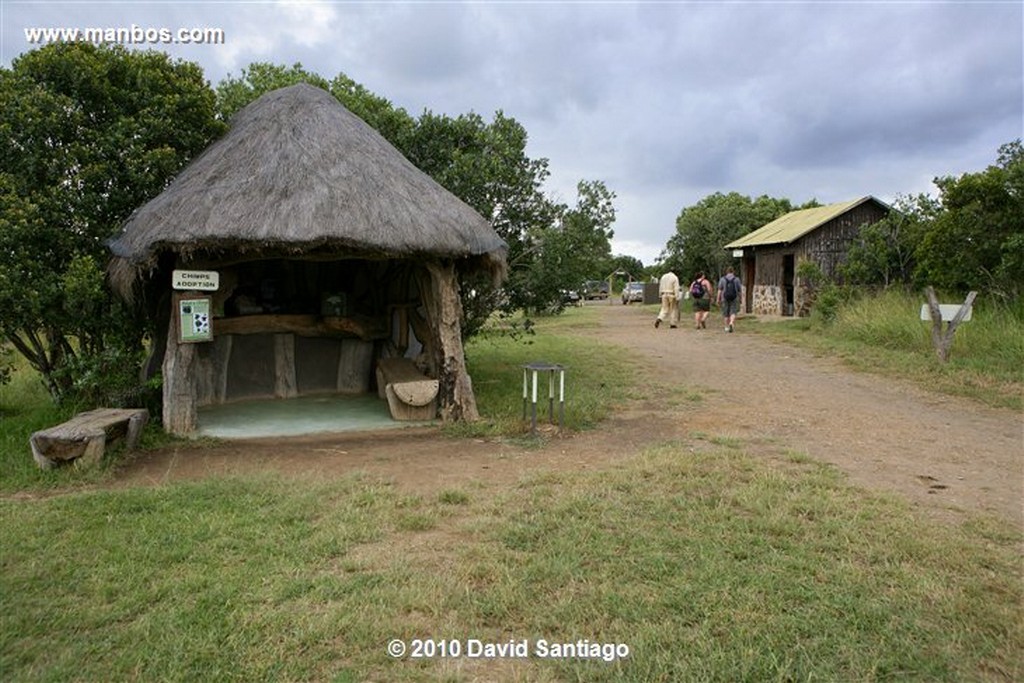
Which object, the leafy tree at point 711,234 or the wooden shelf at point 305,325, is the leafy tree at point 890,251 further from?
the wooden shelf at point 305,325

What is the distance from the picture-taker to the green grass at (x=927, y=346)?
9.26m

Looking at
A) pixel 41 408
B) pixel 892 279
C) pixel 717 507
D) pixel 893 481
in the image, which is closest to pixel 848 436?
pixel 893 481

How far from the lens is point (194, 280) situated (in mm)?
6516

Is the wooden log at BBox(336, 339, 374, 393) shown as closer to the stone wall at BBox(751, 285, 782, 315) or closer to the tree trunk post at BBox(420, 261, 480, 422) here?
the tree trunk post at BBox(420, 261, 480, 422)

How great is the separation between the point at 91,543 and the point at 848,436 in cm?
656

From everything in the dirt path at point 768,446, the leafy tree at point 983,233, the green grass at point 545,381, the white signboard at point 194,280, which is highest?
the leafy tree at point 983,233

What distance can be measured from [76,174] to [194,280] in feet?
5.86

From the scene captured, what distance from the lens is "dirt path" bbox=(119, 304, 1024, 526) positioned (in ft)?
17.6

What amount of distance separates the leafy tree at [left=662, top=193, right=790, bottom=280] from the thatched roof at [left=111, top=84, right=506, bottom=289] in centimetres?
2335

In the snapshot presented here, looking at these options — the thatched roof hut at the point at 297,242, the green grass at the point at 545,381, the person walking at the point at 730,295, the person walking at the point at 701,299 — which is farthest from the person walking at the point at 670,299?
the thatched roof hut at the point at 297,242

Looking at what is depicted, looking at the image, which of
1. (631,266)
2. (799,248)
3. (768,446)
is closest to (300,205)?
(768,446)

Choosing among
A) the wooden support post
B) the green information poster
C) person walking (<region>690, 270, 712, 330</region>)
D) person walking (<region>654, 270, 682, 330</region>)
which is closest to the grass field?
the green information poster

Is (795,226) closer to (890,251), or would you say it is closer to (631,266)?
Result: (890,251)

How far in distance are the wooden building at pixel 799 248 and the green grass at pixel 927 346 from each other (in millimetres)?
4327
